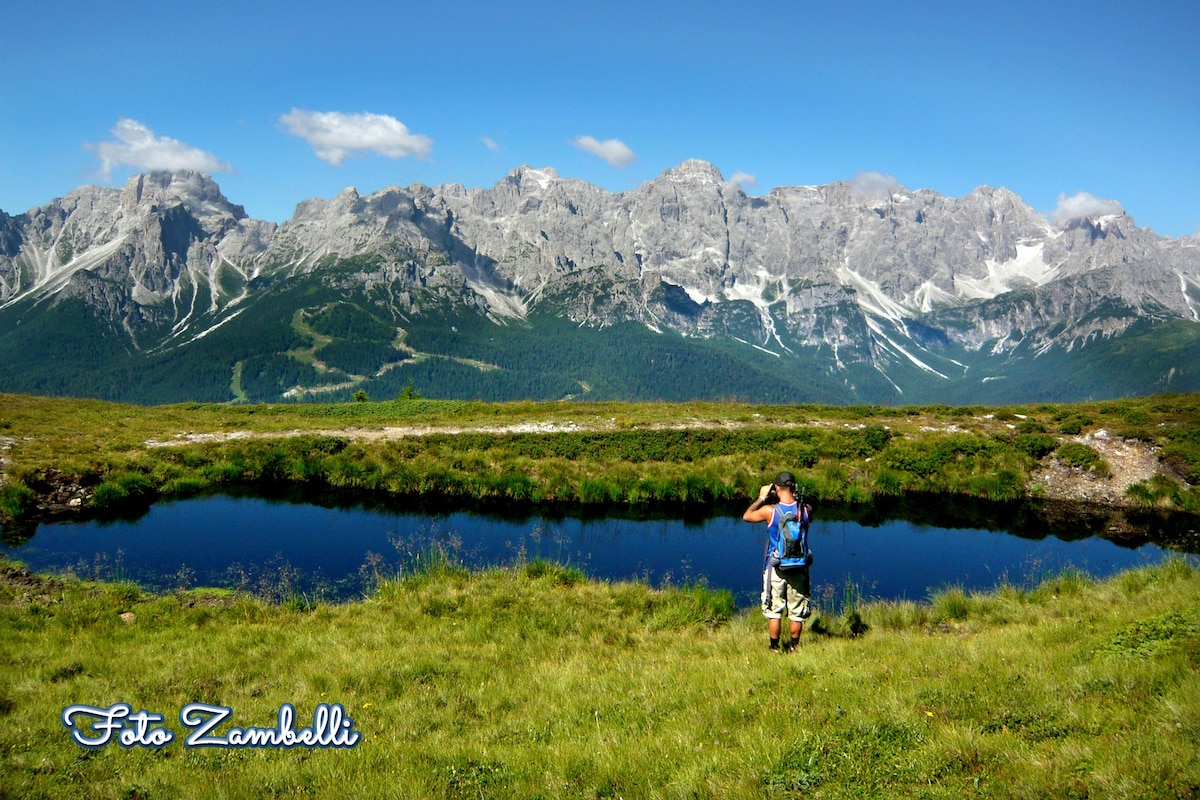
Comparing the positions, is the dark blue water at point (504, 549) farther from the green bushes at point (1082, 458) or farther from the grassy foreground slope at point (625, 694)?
the green bushes at point (1082, 458)

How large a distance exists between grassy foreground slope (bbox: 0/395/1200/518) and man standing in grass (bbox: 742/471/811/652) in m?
23.0

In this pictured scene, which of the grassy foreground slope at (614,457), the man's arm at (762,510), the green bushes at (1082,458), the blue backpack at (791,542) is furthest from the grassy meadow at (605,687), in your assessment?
the green bushes at (1082,458)

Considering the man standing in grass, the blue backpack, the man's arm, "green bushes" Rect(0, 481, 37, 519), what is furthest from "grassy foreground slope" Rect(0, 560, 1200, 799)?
"green bushes" Rect(0, 481, 37, 519)

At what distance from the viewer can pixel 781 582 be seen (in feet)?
45.0

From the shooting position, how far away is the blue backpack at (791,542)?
43.8ft

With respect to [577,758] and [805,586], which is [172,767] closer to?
[577,758]

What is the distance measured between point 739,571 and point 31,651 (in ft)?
67.0

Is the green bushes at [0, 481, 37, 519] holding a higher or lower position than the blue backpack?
lower

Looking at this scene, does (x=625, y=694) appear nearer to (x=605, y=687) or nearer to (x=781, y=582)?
(x=605, y=687)

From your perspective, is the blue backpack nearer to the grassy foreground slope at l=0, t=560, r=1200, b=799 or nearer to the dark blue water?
the grassy foreground slope at l=0, t=560, r=1200, b=799

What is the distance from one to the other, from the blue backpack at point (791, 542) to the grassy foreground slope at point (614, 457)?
23.4m

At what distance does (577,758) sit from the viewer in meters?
8.67

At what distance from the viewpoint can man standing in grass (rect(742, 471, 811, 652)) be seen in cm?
1349

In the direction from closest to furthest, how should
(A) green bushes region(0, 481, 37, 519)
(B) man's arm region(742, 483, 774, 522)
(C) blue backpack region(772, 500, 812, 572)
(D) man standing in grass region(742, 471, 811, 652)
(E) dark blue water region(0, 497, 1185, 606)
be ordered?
(C) blue backpack region(772, 500, 812, 572), (D) man standing in grass region(742, 471, 811, 652), (B) man's arm region(742, 483, 774, 522), (E) dark blue water region(0, 497, 1185, 606), (A) green bushes region(0, 481, 37, 519)
